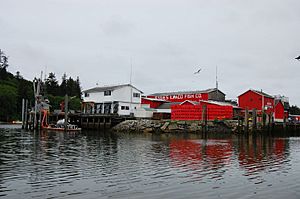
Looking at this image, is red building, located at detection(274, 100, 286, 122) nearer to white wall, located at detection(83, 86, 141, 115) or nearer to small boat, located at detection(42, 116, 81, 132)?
white wall, located at detection(83, 86, 141, 115)

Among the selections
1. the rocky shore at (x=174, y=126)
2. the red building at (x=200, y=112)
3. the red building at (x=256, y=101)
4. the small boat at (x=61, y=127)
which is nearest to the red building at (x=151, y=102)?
the red building at (x=200, y=112)

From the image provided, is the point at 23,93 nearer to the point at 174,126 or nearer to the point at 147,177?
the point at 174,126

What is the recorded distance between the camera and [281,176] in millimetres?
16797

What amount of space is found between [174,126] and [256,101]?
21.3 meters

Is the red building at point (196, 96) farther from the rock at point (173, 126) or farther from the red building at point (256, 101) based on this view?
the rock at point (173, 126)

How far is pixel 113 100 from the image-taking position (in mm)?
69875

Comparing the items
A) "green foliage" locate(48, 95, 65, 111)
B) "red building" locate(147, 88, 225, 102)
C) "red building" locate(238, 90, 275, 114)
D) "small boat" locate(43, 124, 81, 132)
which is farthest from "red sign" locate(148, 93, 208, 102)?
"green foliage" locate(48, 95, 65, 111)

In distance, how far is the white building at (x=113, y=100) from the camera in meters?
69.9

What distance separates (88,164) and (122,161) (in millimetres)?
2441

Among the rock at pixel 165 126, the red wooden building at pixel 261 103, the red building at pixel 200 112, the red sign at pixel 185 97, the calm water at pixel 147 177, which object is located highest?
the red sign at pixel 185 97

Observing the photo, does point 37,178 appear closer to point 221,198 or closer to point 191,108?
point 221,198

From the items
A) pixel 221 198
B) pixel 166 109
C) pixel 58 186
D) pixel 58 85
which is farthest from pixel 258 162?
pixel 58 85

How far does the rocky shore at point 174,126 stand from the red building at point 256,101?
14.2 metres

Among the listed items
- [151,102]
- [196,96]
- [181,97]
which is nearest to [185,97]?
[181,97]
